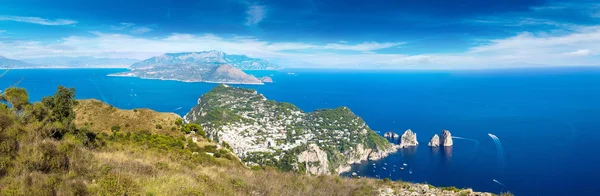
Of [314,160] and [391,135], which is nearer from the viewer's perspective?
[314,160]

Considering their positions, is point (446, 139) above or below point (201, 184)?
below

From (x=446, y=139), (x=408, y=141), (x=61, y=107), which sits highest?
(x=61, y=107)

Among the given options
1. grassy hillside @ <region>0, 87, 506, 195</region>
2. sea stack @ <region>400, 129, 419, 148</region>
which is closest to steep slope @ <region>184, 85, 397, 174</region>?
sea stack @ <region>400, 129, 419, 148</region>

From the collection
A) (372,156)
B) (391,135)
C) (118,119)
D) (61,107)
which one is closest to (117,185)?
(61,107)

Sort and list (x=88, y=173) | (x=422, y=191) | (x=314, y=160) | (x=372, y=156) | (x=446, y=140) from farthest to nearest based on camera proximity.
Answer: (x=446, y=140) → (x=372, y=156) → (x=314, y=160) → (x=422, y=191) → (x=88, y=173)

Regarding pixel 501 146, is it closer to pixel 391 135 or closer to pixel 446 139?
pixel 446 139

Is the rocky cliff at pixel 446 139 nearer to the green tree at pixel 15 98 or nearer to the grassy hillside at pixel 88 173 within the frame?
the grassy hillside at pixel 88 173

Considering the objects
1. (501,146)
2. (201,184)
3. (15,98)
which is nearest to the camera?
(201,184)

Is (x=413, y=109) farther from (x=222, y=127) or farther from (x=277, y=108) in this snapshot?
(x=222, y=127)

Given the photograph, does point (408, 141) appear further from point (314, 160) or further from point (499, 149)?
point (314, 160)
